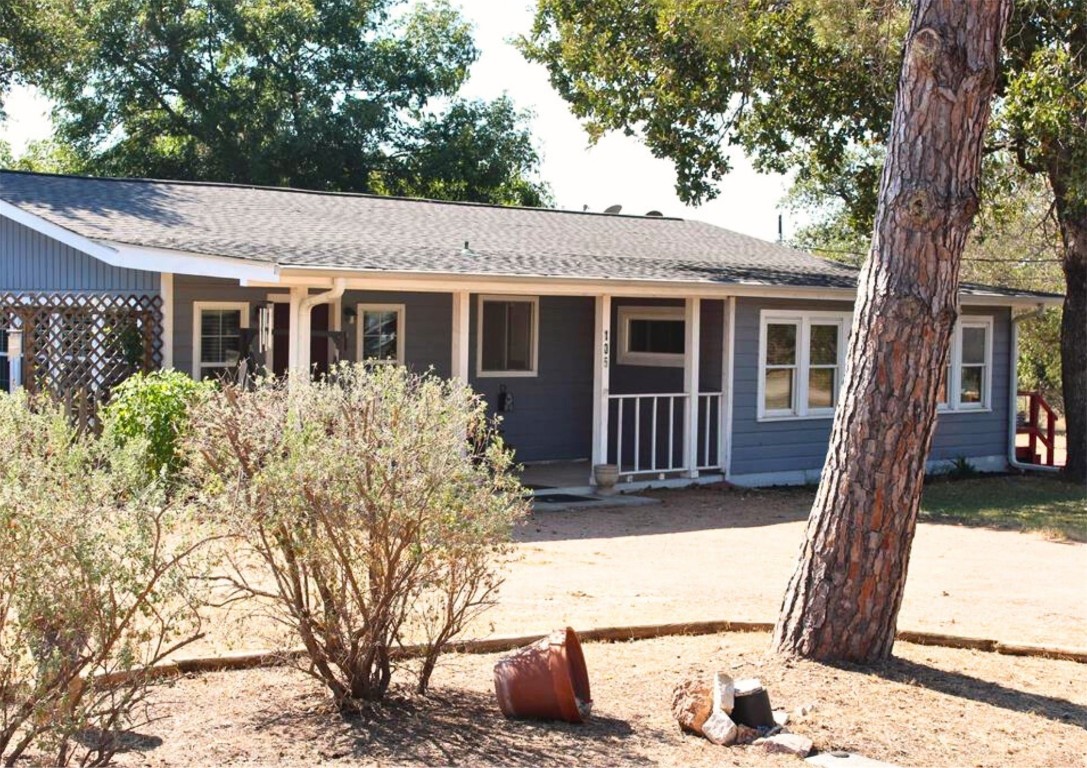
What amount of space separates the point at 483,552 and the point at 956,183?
3.18 m

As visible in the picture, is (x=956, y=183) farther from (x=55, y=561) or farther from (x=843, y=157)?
(x=843, y=157)

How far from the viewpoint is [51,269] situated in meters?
14.6

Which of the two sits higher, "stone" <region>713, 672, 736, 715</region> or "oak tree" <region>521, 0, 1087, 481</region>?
"oak tree" <region>521, 0, 1087, 481</region>

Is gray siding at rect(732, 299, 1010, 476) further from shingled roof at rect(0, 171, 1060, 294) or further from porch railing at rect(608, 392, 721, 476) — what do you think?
shingled roof at rect(0, 171, 1060, 294)

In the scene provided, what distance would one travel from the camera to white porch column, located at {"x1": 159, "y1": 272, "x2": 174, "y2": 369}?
13.6 meters

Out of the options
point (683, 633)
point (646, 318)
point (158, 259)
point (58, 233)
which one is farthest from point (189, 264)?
point (646, 318)

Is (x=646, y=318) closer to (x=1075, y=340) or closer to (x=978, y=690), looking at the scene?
(x=1075, y=340)

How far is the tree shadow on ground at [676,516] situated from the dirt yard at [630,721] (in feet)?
16.9

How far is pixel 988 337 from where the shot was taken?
64.7ft

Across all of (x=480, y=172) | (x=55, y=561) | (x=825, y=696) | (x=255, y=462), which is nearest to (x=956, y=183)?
(x=825, y=696)

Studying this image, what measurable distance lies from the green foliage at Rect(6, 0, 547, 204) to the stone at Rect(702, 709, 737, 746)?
29.2 metres

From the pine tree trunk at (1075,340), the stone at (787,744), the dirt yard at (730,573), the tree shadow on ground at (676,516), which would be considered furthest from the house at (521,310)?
the stone at (787,744)

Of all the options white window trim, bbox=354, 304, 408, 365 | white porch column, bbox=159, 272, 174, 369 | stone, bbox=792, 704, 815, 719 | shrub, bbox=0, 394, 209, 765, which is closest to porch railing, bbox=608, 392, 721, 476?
white window trim, bbox=354, 304, 408, 365

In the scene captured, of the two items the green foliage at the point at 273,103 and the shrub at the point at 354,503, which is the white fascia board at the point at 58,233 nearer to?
the shrub at the point at 354,503
